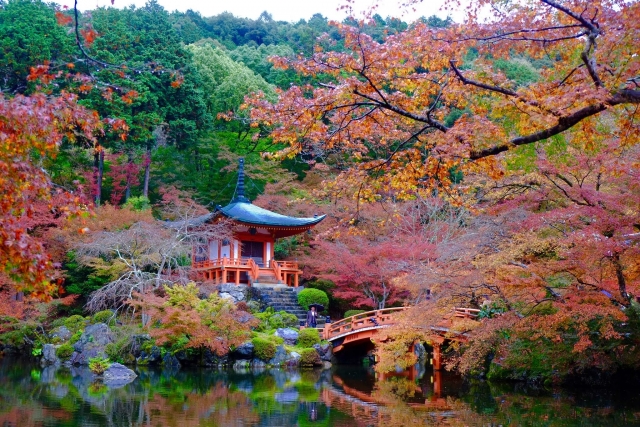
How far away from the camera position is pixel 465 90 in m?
5.68

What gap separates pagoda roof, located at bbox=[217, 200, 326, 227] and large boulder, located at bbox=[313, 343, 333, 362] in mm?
5166

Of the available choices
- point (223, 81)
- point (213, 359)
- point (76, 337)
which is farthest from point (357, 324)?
point (223, 81)

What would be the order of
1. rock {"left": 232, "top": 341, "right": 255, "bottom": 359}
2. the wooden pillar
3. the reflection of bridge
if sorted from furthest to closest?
1. rock {"left": 232, "top": 341, "right": 255, "bottom": 359}
2. the wooden pillar
3. the reflection of bridge

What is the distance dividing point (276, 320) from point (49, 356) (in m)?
6.64

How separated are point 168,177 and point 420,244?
12487 mm

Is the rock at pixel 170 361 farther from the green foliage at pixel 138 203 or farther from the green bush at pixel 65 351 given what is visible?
the green foliage at pixel 138 203

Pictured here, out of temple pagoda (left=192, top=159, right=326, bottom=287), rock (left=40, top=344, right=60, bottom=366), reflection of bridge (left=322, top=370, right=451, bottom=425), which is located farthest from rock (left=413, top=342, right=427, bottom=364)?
rock (left=40, top=344, right=60, bottom=366)

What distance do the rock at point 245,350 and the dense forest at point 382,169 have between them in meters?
0.76

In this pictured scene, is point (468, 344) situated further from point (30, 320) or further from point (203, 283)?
point (30, 320)

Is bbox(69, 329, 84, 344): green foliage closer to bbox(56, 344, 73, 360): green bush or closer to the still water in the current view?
bbox(56, 344, 73, 360): green bush

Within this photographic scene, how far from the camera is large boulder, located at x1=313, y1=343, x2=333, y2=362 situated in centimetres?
1791

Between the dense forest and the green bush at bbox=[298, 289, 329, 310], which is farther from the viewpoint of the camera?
the green bush at bbox=[298, 289, 329, 310]

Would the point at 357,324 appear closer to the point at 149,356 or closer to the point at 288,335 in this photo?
the point at 288,335

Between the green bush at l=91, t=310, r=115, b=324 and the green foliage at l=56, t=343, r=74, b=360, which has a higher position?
the green bush at l=91, t=310, r=115, b=324
